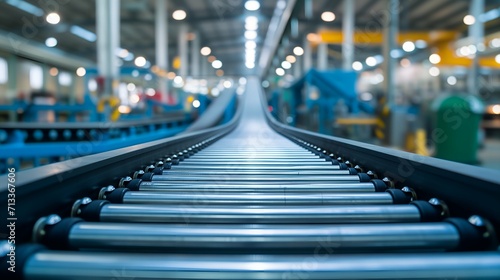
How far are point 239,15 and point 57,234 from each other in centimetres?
1590

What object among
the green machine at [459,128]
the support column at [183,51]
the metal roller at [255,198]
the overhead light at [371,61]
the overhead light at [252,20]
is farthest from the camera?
the overhead light at [371,61]

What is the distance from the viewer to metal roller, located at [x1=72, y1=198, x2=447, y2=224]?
2.93ft

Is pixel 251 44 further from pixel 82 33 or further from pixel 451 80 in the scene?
pixel 451 80

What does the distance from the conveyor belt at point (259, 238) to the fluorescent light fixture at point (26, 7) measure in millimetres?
12748

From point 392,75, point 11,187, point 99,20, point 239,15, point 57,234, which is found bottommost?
point 57,234

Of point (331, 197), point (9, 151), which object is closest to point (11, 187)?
point (331, 197)

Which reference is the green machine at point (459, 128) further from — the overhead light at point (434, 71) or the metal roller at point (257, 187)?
the overhead light at point (434, 71)

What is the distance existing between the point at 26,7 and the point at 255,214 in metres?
13.7

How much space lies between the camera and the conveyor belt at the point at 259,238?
25.1 inches

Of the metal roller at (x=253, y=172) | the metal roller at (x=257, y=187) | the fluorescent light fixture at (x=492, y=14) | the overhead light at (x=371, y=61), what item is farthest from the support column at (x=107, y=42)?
the overhead light at (x=371, y=61)

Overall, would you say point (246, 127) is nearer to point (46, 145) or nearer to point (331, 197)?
point (46, 145)

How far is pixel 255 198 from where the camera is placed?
108 centimetres

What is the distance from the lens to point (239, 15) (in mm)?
15359

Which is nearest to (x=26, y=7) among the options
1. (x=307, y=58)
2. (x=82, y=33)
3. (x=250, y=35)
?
(x=82, y=33)
